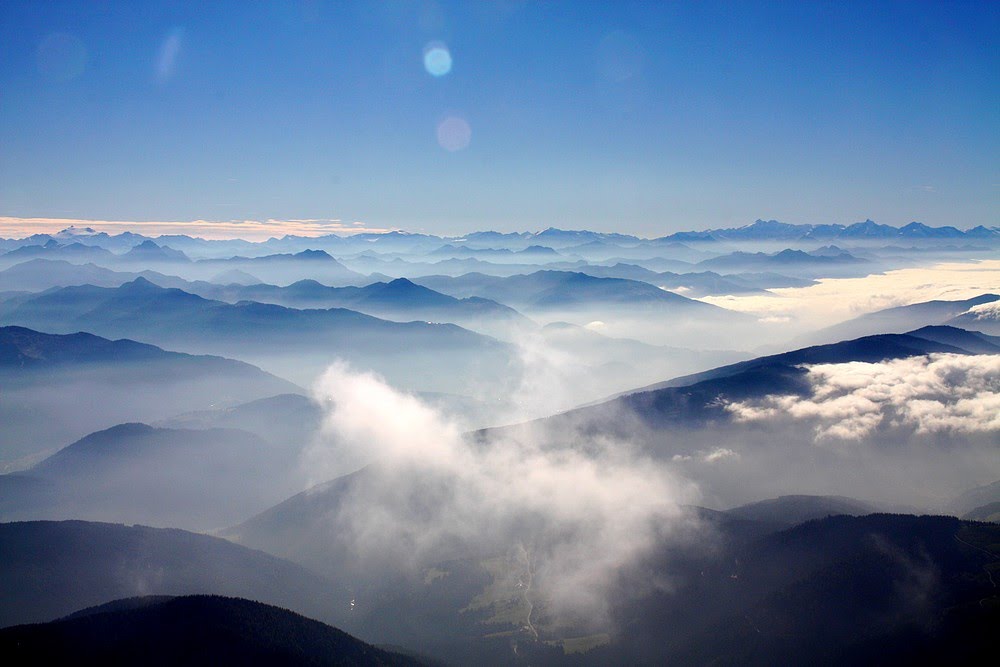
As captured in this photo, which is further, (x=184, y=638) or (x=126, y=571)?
(x=126, y=571)

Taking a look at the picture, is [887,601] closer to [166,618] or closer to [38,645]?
[166,618]

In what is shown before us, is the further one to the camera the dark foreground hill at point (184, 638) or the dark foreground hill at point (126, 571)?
the dark foreground hill at point (126, 571)

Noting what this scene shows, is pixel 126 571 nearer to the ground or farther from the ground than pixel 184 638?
farther from the ground

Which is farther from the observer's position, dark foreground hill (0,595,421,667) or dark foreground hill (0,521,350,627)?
dark foreground hill (0,521,350,627)
